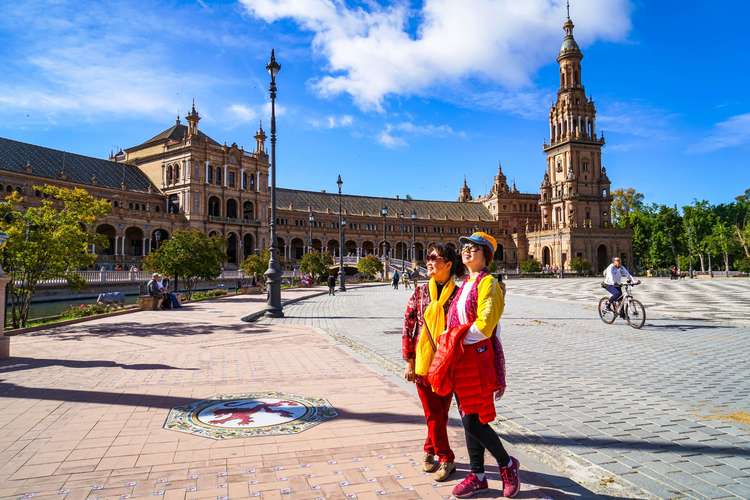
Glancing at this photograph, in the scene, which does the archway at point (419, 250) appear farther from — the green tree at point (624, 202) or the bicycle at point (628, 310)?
the bicycle at point (628, 310)

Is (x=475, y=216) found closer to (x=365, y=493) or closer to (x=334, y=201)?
(x=334, y=201)

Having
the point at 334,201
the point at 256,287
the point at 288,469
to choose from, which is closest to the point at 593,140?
the point at 334,201

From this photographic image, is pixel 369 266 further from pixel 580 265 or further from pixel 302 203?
pixel 302 203

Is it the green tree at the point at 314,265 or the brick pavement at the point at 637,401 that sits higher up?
the green tree at the point at 314,265

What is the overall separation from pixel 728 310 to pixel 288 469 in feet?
61.1

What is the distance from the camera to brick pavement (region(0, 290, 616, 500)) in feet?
12.3

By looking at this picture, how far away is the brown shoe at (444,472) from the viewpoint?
380cm

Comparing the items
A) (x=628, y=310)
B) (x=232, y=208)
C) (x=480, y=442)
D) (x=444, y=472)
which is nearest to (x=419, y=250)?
(x=232, y=208)

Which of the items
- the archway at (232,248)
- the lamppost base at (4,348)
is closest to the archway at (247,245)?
the archway at (232,248)

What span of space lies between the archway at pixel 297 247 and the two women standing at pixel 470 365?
84.7 m

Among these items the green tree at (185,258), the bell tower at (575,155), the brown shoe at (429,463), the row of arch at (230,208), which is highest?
the bell tower at (575,155)

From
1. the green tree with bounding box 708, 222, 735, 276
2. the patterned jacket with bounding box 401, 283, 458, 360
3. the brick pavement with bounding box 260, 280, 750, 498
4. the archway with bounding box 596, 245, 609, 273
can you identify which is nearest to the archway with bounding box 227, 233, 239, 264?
the archway with bounding box 596, 245, 609, 273

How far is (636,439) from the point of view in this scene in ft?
15.7

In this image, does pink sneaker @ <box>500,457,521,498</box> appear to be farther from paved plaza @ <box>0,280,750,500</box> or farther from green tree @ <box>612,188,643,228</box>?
green tree @ <box>612,188,643,228</box>
